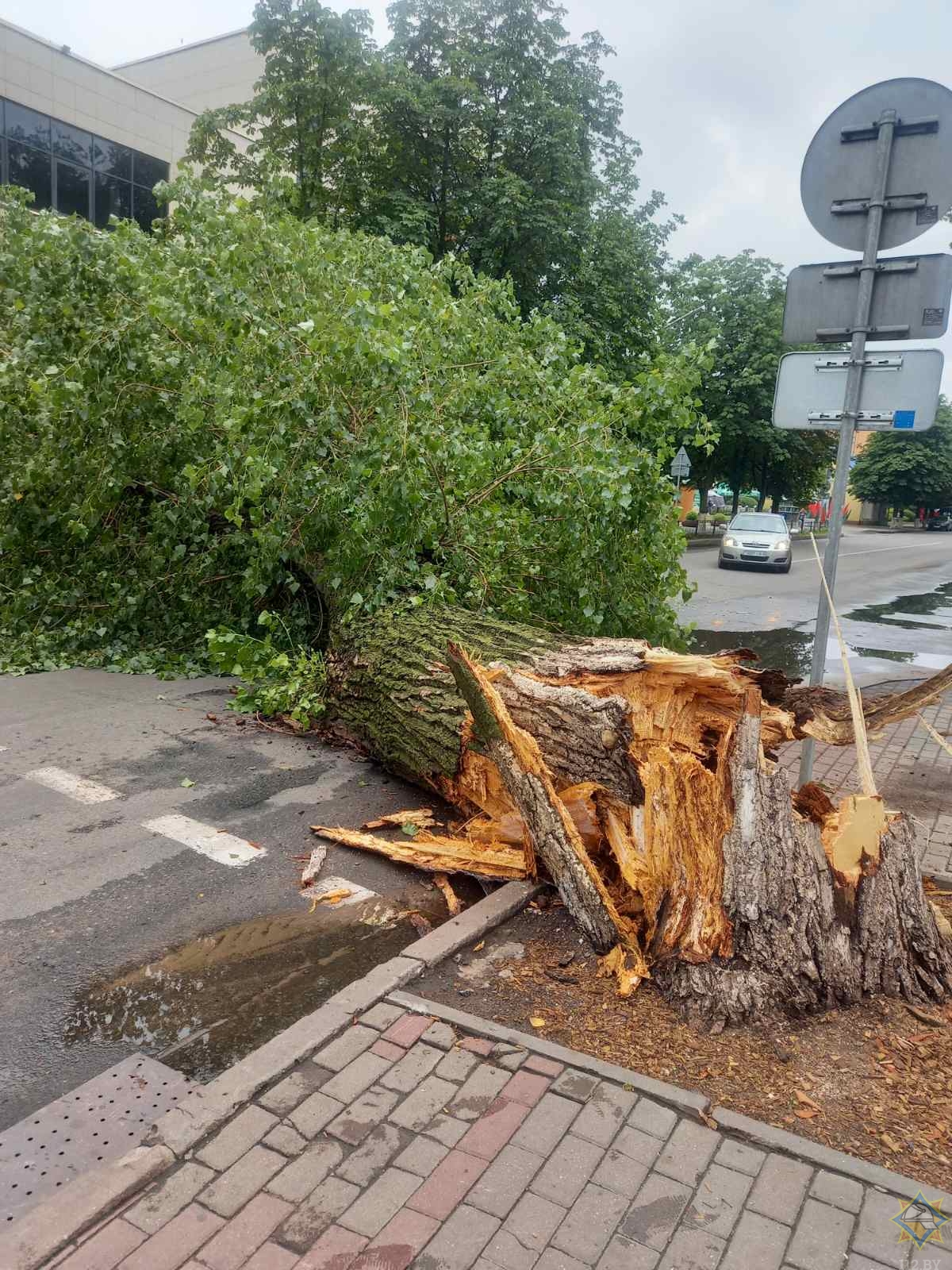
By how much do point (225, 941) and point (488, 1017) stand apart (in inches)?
49.1

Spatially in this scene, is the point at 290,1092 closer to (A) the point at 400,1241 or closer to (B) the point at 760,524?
(A) the point at 400,1241

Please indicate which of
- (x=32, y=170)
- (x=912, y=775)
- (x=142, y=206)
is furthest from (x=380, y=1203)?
(x=142, y=206)

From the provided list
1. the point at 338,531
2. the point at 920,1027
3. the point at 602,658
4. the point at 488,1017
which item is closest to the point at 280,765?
the point at 338,531

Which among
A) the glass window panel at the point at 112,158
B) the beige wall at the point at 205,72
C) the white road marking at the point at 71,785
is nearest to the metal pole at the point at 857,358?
the white road marking at the point at 71,785

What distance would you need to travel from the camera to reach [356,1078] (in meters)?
2.80

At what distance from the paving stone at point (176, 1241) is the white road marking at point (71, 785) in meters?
3.24

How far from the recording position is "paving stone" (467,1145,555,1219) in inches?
92.1

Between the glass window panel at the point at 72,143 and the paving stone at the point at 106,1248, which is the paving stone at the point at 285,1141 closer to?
the paving stone at the point at 106,1248

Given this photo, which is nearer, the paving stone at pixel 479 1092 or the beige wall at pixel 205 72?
the paving stone at pixel 479 1092

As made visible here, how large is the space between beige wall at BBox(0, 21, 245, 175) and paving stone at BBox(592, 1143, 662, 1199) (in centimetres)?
2634

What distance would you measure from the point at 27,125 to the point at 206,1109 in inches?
1164

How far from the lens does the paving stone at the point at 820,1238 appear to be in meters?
2.20

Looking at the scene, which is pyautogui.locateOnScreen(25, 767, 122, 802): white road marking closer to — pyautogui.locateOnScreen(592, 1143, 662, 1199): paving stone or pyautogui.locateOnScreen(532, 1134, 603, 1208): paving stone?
pyautogui.locateOnScreen(532, 1134, 603, 1208): paving stone

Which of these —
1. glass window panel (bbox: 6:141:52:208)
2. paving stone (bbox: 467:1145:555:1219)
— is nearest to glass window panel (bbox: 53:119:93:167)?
glass window panel (bbox: 6:141:52:208)
